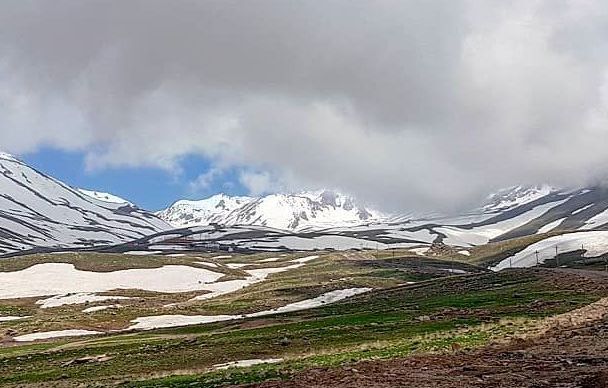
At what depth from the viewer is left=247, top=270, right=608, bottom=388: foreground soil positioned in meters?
25.2

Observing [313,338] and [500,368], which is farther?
[313,338]

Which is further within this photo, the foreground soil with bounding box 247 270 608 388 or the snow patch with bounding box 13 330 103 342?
the snow patch with bounding box 13 330 103 342

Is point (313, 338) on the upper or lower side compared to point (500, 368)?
upper

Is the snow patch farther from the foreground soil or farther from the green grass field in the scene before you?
the foreground soil

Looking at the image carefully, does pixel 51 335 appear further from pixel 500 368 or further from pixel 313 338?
pixel 500 368

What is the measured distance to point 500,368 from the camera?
1133 inches

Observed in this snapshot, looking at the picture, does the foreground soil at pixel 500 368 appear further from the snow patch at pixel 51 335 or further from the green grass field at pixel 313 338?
the snow patch at pixel 51 335

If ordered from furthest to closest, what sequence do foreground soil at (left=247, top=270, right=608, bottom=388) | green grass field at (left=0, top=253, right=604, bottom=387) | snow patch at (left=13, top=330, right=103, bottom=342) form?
snow patch at (left=13, top=330, right=103, bottom=342)
green grass field at (left=0, top=253, right=604, bottom=387)
foreground soil at (left=247, top=270, right=608, bottom=388)

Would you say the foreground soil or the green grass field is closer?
the foreground soil

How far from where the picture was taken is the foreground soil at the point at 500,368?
25.2m

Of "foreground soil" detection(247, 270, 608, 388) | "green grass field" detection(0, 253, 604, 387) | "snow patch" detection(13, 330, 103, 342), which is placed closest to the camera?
A: "foreground soil" detection(247, 270, 608, 388)

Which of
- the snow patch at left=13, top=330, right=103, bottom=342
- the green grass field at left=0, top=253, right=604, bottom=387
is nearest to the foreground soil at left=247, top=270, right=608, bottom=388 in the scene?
the green grass field at left=0, top=253, right=604, bottom=387

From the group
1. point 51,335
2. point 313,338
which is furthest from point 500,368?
point 51,335

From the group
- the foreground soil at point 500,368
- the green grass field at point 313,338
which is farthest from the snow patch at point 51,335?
the foreground soil at point 500,368
